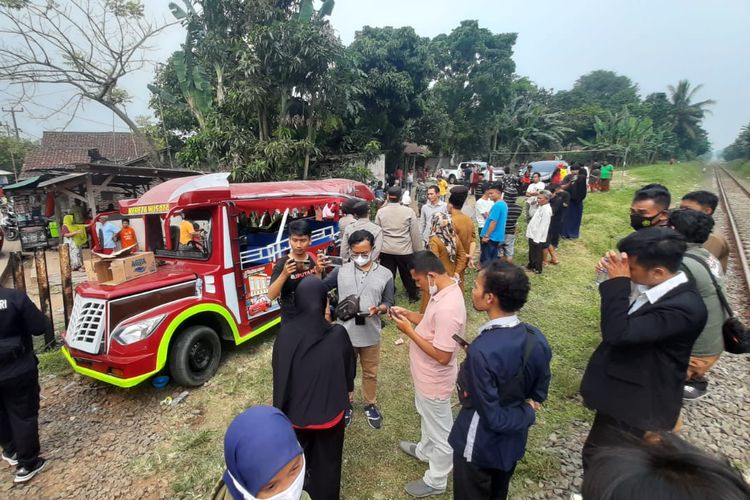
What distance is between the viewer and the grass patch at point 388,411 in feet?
9.60

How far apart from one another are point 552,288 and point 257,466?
6.54 m

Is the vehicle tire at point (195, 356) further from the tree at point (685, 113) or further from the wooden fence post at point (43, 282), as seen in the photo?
the tree at point (685, 113)

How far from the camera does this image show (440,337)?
235cm

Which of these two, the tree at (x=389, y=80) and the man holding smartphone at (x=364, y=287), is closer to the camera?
the man holding smartphone at (x=364, y=287)

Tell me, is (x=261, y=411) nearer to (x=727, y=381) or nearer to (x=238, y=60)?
(x=727, y=381)

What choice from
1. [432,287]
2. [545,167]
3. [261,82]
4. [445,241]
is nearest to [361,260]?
[432,287]

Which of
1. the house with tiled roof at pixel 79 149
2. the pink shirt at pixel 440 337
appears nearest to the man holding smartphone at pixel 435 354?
the pink shirt at pixel 440 337

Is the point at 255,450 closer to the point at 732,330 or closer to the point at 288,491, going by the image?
the point at 288,491

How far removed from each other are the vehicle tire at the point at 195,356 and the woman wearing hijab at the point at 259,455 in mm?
3167

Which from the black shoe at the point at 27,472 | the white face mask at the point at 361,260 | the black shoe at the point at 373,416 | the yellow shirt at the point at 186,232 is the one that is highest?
the yellow shirt at the point at 186,232

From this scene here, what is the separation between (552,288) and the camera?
6.59 metres

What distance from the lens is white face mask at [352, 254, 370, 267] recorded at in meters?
3.10

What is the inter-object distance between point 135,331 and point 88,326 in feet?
1.49

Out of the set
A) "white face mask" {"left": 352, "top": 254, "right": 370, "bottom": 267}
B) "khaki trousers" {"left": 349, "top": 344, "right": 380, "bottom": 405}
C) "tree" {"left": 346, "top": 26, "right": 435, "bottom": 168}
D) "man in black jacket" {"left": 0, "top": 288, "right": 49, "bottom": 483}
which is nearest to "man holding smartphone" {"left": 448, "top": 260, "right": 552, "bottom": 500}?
"white face mask" {"left": 352, "top": 254, "right": 370, "bottom": 267}
